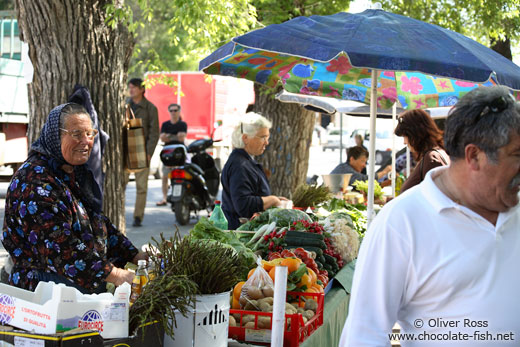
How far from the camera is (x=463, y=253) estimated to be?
2.16 meters

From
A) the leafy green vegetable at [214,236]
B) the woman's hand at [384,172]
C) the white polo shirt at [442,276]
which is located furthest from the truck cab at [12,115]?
the white polo shirt at [442,276]

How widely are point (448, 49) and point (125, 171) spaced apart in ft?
10.5

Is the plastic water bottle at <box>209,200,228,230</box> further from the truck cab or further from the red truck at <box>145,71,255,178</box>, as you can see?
the red truck at <box>145,71,255,178</box>

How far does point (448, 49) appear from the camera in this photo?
4480 millimetres

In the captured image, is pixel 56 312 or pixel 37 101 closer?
pixel 56 312

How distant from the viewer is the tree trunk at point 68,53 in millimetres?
5496

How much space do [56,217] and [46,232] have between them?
0.09m

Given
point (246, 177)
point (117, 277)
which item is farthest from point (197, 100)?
point (117, 277)

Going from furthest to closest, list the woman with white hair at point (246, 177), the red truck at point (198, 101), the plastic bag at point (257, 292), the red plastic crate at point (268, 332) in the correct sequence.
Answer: the red truck at point (198, 101), the woman with white hair at point (246, 177), the plastic bag at point (257, 292), the red plastic crate at point (268, 332)

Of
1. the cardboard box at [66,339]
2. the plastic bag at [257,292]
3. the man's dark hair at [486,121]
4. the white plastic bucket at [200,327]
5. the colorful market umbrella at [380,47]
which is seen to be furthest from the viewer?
the colorful market umbrella at [380,47]

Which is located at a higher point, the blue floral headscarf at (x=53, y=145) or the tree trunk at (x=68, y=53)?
the tree trunk at (x=68, y=53)

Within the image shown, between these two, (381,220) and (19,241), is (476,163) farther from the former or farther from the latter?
(19,241)

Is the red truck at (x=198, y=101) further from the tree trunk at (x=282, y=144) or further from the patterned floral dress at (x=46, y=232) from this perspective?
the patterned floral dress at (x=46, y=232)

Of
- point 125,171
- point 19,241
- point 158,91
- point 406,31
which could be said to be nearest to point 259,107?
point 125,171
